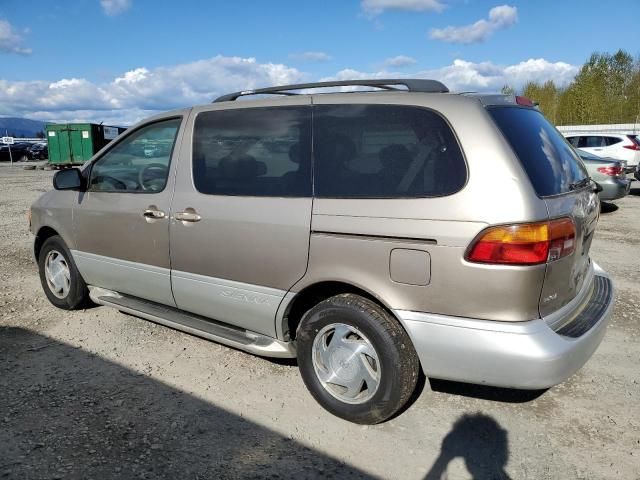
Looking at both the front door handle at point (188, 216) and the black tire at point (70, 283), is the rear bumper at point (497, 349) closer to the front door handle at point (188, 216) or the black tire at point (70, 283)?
the front door handle at point (188, 216)

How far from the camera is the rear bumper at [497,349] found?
2438 millimetres

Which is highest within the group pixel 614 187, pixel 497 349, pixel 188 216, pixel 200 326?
pixel 188 216

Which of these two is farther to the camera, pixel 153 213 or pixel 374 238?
pixel 153 213

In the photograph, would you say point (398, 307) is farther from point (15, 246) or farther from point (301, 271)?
point (15, 246)

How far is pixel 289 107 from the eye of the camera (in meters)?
3.23

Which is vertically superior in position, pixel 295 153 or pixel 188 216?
pixel 295 153

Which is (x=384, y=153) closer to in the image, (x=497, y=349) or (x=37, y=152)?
(x=497, y=349)

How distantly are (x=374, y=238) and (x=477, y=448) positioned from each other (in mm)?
1238

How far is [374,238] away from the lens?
2.69m

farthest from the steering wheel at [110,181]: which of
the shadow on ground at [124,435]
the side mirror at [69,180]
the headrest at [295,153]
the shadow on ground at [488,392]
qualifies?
the shadow on ground at [488,392]

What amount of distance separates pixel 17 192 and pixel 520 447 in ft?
55.1

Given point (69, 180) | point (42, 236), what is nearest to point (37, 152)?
point (42, 236)

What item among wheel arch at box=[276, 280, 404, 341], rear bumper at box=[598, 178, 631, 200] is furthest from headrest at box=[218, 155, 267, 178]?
rear bumper at box=[598, 178, 631, 200]

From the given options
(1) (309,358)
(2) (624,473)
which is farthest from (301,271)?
(2) (624,473)
